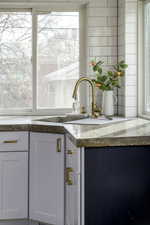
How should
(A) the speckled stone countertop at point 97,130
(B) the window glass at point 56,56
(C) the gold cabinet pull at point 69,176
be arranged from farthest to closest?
(B) the window glass at point 56,56 → (C) the gold cabinet pull at point 69,176 → (A) the speckled stone countertop at point 97,130

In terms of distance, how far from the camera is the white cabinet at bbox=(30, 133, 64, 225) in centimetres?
307

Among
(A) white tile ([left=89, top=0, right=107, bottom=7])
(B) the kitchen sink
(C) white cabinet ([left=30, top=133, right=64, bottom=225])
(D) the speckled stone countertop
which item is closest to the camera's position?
(D) the speckled stone countertop

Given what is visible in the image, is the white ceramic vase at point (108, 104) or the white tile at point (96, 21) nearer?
the white ceramic vase at point (108, 104)

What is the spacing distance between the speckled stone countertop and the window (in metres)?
0.46

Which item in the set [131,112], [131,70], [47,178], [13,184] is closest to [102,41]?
[131,70]

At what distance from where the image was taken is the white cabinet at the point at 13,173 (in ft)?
10.5

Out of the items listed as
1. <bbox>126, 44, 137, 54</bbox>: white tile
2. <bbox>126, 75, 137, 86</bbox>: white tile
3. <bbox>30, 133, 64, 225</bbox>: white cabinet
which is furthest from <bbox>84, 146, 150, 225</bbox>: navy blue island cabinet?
<bbox>126, 44, 137, 54</bbox>: white tile

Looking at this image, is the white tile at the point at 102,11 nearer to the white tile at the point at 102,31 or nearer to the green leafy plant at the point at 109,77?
the white tile at the point at 102,31

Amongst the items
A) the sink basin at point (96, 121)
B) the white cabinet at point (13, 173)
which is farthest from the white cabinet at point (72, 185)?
the white cabinet at point (13, 173)

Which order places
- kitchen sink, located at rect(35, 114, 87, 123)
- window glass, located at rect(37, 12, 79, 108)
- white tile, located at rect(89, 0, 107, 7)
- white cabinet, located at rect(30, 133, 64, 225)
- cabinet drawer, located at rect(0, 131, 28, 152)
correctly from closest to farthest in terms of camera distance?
white cabinet, located at rect(30, 133, 64, 225), cabinet drawer, located at rect(0, 131, 28, 152), kitchen sink, located at rect(35, 114, 87, 123), white tile, located at rect(89, 0, 107, 7), window glass, located at rect(37, 12, 79, 108)

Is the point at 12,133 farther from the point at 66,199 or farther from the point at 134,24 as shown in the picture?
the point at 134,24

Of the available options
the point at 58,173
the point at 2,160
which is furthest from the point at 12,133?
the point at 58,173

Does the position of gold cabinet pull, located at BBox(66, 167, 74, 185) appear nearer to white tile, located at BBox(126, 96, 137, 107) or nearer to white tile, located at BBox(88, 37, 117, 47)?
white tile, located at BBox(126, 96, 137, 107)

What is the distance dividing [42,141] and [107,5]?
150 cm
